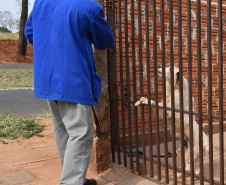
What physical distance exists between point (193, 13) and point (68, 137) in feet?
12.0

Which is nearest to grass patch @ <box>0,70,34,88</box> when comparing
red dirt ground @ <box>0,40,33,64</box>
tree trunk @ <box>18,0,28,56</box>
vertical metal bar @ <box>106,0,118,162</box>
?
tree trunk @ <box>18,0,28,56</box>

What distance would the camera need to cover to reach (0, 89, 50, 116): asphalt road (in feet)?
29.4

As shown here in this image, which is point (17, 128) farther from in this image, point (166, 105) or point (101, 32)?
point (101, 32)

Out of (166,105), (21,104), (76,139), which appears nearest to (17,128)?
(166,105)

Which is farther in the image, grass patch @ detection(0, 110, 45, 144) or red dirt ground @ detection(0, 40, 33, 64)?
red dirt ground @ detection(0, 40, 33, 64)

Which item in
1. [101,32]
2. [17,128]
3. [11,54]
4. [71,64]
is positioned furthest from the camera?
[11,54]

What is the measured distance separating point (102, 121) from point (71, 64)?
124 centimetres

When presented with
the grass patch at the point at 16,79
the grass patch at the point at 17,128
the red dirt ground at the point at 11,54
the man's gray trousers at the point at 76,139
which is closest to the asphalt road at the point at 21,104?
the grass patch at the point at 17,128

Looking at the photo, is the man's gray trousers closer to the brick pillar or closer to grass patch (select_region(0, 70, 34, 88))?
the brick pillar

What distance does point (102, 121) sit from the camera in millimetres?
3996

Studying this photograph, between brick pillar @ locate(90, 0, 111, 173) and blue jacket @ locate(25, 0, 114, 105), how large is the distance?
0.86 m

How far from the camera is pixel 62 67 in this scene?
9.67 ft

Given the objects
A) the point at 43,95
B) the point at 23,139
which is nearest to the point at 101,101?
the point at 43,95

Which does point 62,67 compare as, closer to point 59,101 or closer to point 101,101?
point 59,101
